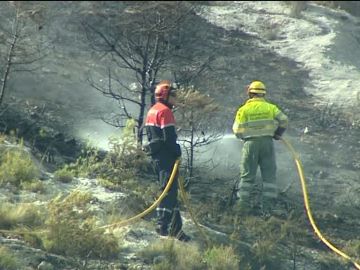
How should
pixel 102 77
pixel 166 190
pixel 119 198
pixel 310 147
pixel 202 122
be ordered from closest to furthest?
pixel 166 190, pixel 119 198, pixel 202 122, pixel 310 147, pixel 102 77

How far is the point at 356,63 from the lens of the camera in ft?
65.1

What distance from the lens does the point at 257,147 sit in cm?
1152

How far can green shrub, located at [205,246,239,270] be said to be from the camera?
365 inches

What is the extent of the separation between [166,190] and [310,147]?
6256 millimetres

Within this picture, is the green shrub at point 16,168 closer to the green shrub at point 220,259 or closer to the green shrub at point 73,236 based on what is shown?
the green shrub at point 73,236

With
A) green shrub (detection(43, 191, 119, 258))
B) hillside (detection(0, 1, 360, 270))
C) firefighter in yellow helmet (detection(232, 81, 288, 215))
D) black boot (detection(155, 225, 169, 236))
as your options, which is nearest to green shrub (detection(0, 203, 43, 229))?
hillside (detection(0, 1, 360, 270))

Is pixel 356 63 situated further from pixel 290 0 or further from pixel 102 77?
pixel 102 77

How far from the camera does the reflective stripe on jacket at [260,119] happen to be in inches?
449

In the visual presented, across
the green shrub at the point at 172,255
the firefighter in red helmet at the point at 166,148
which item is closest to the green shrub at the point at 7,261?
the green shrub at the point at 172,255

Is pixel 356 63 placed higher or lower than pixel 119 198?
higher

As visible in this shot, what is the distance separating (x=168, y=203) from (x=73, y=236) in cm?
157

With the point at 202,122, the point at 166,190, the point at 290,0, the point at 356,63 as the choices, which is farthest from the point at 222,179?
the point at 290,0

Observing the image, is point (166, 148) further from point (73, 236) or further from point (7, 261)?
point (7, 261)

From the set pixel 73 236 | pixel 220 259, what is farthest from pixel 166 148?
pixel 73 236
